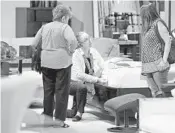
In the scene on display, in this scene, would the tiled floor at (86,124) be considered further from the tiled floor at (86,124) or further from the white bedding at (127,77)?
the white bedding at (127,77)

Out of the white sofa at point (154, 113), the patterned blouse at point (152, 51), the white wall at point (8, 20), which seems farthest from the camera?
the white wall at point (8, 20)

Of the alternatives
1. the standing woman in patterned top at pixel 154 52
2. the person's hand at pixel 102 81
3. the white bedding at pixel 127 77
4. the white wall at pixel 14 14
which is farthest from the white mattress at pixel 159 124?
the white wall at pixel 14 14

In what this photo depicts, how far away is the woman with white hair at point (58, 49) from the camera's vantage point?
201 inches

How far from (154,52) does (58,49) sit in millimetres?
1079

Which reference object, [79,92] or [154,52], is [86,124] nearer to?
[79,92]

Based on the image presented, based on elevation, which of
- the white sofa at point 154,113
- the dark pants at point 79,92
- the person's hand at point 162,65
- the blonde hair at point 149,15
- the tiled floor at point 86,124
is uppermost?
the blonde hair at point 149,15

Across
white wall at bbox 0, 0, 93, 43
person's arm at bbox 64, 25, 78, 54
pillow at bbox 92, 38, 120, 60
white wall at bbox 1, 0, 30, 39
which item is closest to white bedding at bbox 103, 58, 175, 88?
person's arm at bbox 64, 25, 78, 54

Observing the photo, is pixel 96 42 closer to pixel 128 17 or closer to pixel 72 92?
pixel 128 17

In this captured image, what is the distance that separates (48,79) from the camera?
525 centimetres

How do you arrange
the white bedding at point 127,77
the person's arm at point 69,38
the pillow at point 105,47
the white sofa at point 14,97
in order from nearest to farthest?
1. the white sofa at point 14,97
2. the person's arm at point 69,38
3. the white bedding at point 127,77
4. the pillow at point 105,47

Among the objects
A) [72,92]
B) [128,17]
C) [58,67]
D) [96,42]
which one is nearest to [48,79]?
[58,67]

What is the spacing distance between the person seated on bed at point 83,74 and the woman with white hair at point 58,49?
53cm

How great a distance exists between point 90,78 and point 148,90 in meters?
0.77

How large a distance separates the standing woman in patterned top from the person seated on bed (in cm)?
90
